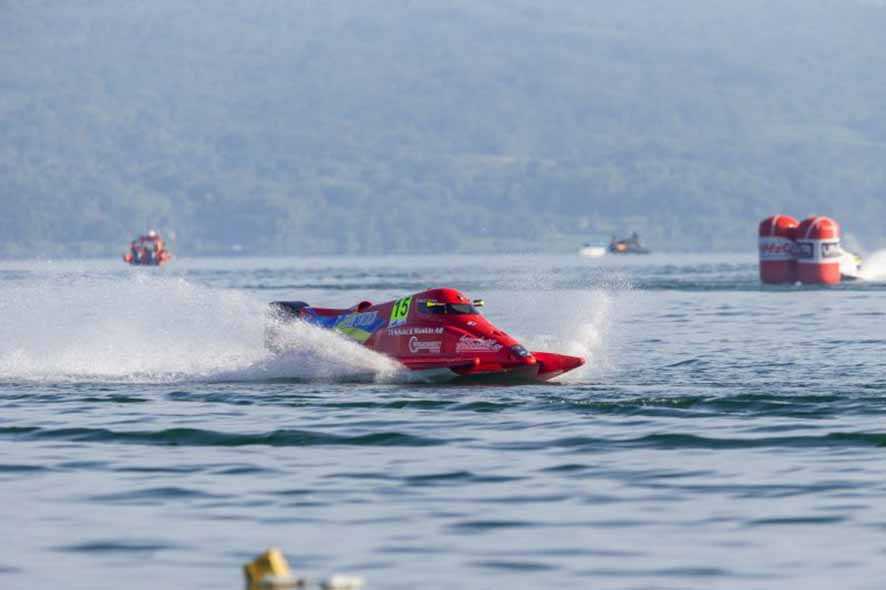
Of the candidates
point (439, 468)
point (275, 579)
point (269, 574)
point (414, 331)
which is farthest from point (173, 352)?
point (275, 579)

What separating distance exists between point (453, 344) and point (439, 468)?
983cm

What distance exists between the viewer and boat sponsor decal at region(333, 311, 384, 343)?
31891 mm

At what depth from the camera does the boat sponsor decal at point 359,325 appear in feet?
105

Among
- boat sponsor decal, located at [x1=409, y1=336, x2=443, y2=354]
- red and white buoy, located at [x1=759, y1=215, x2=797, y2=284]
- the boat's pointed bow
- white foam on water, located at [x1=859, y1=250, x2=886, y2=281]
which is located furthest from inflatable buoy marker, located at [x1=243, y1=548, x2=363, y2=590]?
white foam on water, located at [x1=859, y1=250, x2=886, y2=281]

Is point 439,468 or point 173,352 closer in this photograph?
point 439,468

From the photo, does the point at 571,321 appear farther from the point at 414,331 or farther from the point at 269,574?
the point at 269,574

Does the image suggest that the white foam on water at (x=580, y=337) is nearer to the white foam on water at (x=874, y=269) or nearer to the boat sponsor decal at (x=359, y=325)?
the boat sponsor decal at (x=359, y=325)

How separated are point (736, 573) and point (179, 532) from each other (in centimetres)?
494

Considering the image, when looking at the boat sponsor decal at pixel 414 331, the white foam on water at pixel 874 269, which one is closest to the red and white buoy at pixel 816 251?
the white foam on water at pixel 874 269

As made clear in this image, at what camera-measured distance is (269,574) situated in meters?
12.0

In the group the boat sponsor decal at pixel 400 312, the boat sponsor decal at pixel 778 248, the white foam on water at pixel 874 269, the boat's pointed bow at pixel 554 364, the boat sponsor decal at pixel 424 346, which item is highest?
the boat sponsor decal at pixel 778 248

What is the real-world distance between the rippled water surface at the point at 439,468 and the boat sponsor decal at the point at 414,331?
0.55 meters

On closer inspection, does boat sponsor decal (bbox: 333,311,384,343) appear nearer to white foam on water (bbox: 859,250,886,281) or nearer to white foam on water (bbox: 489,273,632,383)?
white foam on water (bbox: 489,273,632,383)

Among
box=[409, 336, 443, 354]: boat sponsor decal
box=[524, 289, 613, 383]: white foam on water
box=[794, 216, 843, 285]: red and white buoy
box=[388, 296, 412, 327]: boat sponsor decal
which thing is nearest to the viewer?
box=[409, 336, 443, 354]: boat sponsor decal
